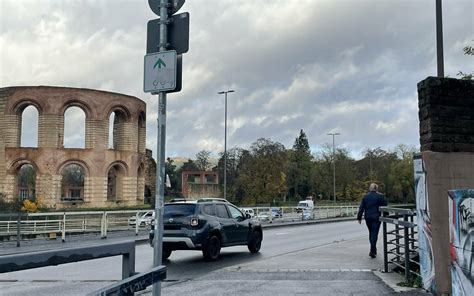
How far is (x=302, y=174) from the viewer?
313ft

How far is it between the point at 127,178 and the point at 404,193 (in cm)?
5371

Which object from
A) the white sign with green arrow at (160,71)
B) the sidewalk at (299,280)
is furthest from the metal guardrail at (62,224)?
the white sign with green arrow at (160,71)

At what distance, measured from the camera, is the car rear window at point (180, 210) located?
1389 cm

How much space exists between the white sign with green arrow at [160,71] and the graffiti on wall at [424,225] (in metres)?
4.52

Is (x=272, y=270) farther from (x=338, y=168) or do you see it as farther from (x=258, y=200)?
(x=338, y=168)

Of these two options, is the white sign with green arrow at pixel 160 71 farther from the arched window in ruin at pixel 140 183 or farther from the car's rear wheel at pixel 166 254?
the arched window in ruin at pixel 140 183

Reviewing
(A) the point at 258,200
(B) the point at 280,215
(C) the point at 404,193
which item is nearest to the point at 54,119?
(B) the point at 280,215

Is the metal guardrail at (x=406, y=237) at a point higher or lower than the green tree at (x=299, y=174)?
lower

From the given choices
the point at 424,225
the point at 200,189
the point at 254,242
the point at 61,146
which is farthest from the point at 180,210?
the point at 200,189

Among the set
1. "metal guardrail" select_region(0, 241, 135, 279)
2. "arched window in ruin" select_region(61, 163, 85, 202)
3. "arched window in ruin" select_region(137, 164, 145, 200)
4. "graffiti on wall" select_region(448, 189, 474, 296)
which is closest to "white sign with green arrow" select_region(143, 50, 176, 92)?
"metal guardrail" select_region(0, 241, 135, 279)

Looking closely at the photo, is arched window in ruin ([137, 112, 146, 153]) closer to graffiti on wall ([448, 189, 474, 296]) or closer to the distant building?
the distant building

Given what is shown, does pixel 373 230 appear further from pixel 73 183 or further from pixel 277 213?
pixel 73 183

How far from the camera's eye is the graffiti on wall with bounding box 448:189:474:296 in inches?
212

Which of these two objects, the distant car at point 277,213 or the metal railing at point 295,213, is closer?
the metal railing at point 295,213
